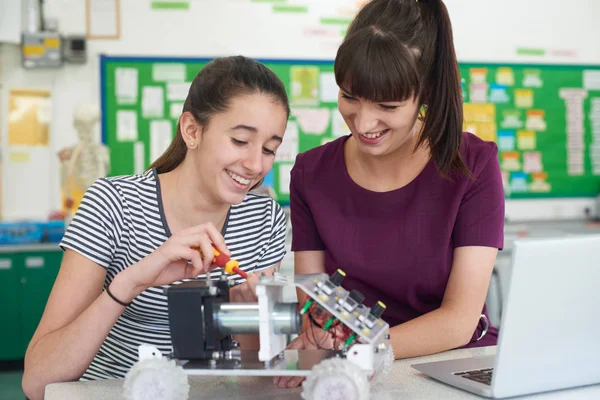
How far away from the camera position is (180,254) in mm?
1094

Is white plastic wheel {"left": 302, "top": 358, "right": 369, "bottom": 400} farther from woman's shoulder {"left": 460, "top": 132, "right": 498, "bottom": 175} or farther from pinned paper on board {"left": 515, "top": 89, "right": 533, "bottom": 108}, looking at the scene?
pinned paper on board {"left": 515, "top": 89, "right": 533, "bottom": 108}

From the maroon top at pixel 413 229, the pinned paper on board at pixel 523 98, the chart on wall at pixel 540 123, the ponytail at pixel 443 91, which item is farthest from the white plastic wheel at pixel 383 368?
the pinned paper on board at pixel 523 98

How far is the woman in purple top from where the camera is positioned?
1347mm

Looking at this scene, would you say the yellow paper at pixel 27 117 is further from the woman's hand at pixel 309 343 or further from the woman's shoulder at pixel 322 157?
the woman's hand at pixel 309 343

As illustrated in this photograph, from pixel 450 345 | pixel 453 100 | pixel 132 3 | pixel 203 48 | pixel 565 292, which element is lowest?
pixel 450 345

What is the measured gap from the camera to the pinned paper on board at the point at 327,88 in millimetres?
4645

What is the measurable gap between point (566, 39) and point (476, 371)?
14.5ft

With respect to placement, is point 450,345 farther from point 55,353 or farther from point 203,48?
point 203,48

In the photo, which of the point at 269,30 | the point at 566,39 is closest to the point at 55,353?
the point at 269,30

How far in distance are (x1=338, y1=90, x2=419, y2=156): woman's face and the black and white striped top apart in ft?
1.11

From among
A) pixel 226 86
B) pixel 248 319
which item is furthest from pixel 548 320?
pixel 226 86

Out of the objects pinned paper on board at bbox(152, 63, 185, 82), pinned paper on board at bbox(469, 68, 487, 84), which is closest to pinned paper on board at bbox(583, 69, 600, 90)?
pinned paper on board at bbox(469, 68, 487, 84)

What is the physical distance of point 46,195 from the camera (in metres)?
4.30

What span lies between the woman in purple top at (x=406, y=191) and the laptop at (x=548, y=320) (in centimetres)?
33
